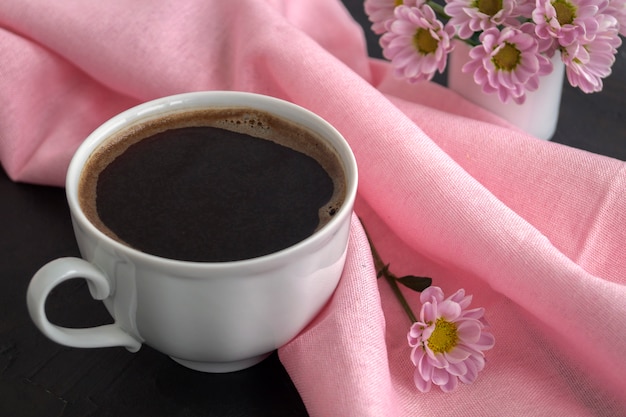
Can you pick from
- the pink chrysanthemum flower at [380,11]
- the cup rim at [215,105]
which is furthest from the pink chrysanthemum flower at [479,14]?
the cup rim at [215,105]

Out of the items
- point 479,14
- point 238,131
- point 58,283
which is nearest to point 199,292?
point 58,283

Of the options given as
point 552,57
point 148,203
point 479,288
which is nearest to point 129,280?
point 148,203

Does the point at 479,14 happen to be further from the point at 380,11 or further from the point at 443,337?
the point at 443,337

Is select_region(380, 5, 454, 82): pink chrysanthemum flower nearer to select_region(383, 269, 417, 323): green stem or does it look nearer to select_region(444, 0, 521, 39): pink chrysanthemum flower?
select_region(444, 0, 521, 39): pink chrysanthemum flower

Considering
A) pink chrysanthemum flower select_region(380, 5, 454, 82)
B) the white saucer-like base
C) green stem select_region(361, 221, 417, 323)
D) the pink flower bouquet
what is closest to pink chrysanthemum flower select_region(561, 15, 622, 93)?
the pink flower bouquet

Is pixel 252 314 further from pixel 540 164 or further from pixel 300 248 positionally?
pixel 540 164

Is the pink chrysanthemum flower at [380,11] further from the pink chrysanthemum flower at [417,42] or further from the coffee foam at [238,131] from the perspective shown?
the coffee foam at [238,131]
